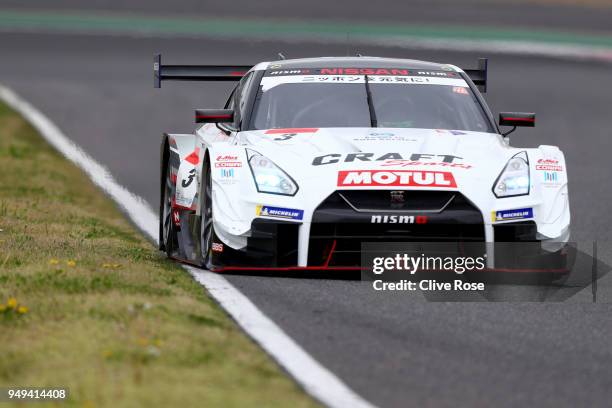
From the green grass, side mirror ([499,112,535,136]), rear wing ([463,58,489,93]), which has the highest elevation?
rear wing ([463,58,489,93])

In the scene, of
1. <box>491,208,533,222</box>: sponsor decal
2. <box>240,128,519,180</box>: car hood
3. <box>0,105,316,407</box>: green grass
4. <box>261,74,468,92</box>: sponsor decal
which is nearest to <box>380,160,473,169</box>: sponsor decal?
<box>240,128,519,180</box>: car hood

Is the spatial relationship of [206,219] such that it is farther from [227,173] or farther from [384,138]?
[384,138]

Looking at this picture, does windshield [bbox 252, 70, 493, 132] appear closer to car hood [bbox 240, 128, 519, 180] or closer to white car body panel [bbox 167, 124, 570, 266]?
car hood [bbox 240, 128, 519, 180]

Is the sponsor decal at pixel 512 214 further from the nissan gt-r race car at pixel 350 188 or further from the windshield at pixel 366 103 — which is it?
the windshield at pixel 366 103

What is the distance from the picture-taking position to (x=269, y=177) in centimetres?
900

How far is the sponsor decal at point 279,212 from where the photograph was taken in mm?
8828

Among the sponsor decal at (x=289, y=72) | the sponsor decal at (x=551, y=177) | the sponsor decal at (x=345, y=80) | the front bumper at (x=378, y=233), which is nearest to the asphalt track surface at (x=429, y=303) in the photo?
the front bumper at (x=378, y=233)

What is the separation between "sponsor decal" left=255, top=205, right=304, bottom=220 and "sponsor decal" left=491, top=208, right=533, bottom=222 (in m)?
1.05

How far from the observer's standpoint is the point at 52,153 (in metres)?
18.1

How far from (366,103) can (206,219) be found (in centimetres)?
153

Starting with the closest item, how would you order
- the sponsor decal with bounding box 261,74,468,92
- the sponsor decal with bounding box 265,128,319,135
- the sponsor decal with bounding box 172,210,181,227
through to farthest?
1. the sponsor decal with bounding box 265,128,319,135
2. the sponsor decal with bounding box 172,210,181,227
3. the sponsor decal with bounding box 261,74,468,92

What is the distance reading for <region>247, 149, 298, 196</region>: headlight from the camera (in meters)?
8.92

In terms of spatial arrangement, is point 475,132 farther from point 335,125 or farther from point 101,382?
point 101,382

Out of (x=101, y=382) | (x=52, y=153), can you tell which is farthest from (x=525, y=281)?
(x=52, y=153)
